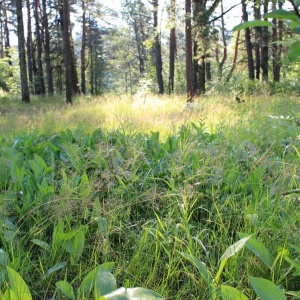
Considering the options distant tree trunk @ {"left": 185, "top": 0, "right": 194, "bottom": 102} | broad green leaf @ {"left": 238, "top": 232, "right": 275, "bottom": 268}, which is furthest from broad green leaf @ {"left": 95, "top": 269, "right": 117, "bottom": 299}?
distant tree trunk @ {"left": 185, "top": 0, "right": 194, "bottom": 102}

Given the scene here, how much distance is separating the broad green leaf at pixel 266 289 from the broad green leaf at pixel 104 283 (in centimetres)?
50

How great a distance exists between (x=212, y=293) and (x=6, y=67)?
31532mm

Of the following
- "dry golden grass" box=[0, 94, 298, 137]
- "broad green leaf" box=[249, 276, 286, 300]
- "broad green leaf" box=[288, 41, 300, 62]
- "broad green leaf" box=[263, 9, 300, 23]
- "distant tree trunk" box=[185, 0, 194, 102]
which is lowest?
"broad green leaf" box=[249, 276, 286, 300]

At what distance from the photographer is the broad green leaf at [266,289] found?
111cm

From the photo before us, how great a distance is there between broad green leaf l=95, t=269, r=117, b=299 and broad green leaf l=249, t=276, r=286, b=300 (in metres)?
0.50

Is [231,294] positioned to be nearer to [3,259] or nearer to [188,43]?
[3,259]

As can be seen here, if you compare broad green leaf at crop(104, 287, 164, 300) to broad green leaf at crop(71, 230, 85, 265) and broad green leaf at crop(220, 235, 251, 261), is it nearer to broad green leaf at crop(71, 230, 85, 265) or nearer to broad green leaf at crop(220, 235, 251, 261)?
broad green leaf at crop(220, 235, 251, 261)

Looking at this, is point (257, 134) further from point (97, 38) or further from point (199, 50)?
point (97, 38)

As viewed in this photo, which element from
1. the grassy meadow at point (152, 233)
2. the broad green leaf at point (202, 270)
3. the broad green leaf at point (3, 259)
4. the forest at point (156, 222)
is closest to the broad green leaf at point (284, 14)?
Result: the forest at point (156, 222)

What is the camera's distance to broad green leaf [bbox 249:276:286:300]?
111 centimetres

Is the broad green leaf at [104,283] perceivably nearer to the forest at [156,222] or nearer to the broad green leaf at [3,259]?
the forest at [156,222]

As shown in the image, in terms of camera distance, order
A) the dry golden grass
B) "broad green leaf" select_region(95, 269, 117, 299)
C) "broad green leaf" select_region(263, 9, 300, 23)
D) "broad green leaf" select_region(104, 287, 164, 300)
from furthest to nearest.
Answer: the dry golden grass → "broad green leaf" select_region(95, 269, 117, 299) → "broad green leaf" select_region(104, 287, 164, 300) → "broad green leaf" select_region(263, 9, 300, 23)

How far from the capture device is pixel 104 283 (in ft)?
3.91

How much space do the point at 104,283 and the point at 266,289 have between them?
58 cm
